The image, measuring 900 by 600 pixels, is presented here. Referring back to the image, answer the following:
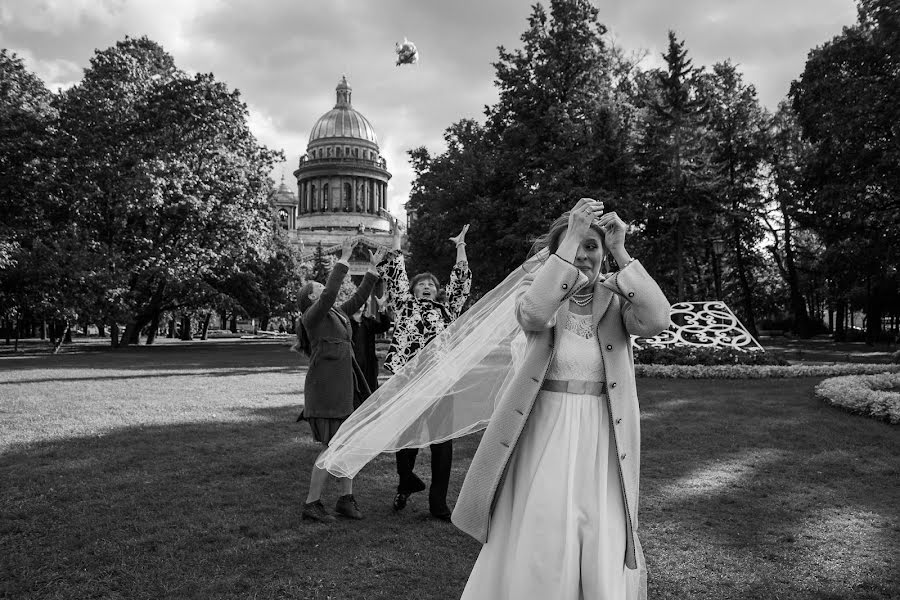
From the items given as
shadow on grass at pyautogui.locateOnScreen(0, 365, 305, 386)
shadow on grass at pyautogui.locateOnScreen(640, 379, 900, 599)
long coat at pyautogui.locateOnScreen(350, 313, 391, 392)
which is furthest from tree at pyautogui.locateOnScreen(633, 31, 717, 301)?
long coat at pyautogui.locateOnScreen(350, 313, 391, 392)

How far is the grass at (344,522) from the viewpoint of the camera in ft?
15.7

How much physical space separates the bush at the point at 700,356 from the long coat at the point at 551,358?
55.6 ft

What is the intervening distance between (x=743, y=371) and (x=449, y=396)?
50.4ft

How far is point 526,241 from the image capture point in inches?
1118

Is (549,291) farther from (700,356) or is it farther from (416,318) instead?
(700,356)

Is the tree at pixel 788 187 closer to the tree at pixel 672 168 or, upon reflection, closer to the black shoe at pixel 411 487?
the tree at pixel 672 168

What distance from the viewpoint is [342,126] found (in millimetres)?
124500

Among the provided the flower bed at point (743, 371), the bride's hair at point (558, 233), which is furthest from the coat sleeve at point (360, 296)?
the flower bed at point (743, 371)

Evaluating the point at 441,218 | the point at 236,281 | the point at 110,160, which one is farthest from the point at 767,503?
the point at 236,281

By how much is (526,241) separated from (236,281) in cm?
2360

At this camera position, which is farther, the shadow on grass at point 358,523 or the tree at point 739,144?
the tree at point 739,144

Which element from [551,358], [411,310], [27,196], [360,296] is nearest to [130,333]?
[27,196]

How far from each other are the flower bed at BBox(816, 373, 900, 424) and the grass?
1.03 ft

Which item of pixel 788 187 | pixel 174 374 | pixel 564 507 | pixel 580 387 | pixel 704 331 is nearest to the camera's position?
pixel 564 507
